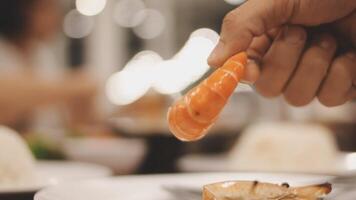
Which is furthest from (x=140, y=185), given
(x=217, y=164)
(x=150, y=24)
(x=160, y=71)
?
(x=150, y=24)

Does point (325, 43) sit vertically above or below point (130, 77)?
below

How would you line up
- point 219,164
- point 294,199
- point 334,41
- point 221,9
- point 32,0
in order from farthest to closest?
1. point 221,9
2. point 32,0
3. point 219,164
4. point 334,41
5. point 294,199

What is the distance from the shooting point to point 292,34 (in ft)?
2.93

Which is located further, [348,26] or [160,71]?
[160,71]

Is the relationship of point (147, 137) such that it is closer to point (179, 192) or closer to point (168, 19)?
point (179, 192)

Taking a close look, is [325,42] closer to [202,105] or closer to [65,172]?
[202,105]

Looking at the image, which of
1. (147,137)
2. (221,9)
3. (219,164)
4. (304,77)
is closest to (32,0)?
(147,137)

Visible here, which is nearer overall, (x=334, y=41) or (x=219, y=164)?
(x=334, y=41)

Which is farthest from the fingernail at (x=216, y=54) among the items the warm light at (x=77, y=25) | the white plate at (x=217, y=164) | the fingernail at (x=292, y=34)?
the warm light at (x=77, y=25)

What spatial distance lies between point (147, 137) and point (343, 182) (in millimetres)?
921

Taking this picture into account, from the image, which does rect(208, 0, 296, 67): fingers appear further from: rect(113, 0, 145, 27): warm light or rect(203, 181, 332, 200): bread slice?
rect(113, 0, 145, 27): warm light

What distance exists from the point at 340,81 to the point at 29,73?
2.50 m

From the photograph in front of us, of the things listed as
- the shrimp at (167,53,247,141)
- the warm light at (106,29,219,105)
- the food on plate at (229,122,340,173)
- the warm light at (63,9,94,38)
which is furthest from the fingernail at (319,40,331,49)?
the warm light at (63,9,94,38)

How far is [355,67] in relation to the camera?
0.93 m
